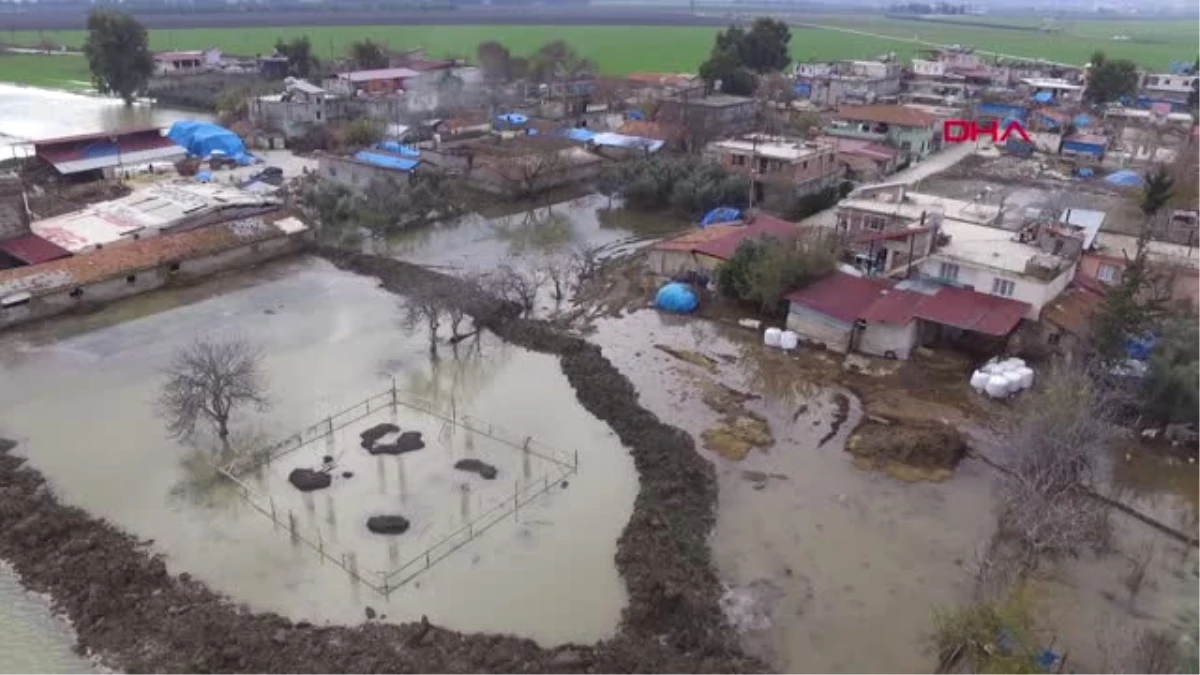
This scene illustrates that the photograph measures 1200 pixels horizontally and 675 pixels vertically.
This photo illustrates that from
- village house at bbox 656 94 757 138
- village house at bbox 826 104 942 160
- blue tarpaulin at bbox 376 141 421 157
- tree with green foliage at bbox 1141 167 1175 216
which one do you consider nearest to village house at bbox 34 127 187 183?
blue tarpaulin at bbox 376 141 421 157

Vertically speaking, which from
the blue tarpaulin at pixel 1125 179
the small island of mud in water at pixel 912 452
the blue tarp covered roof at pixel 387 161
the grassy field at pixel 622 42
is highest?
the grassy field at pixel 622 42

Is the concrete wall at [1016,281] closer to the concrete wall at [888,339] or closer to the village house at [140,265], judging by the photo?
the concrete wall at [888,339]

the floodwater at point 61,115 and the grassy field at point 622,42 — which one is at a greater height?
the grassy field at point 622,42

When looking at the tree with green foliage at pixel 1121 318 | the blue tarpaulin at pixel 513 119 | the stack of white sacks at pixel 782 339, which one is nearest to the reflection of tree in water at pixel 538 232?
the stack of white sacks at pixel 782 339

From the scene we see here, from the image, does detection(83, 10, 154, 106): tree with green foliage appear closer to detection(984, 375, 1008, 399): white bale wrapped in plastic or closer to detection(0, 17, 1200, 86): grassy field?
detection(0, 17, 1200, 86): grassy field

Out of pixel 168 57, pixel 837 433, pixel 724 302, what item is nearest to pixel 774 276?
pixel 724 302

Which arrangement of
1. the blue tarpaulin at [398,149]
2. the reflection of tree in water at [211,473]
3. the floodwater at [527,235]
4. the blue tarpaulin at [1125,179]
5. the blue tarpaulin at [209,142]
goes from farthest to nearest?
1. the blue tarpaulin at [209,142]
2. the blue tarpaulin at [1125,179]
3. the blue tarpaulin at [398,149]
4. the floodwater at [527,235]
5. the reflection of tree in water at [211,473]
